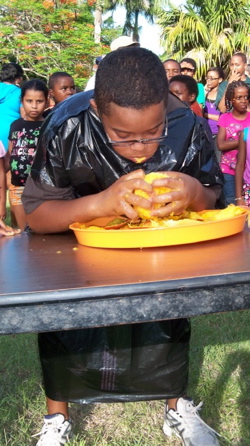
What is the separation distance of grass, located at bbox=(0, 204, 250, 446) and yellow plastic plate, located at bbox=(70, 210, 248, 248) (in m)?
0.98

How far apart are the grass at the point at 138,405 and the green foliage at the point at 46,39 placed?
15.3m

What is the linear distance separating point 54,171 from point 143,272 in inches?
37.6

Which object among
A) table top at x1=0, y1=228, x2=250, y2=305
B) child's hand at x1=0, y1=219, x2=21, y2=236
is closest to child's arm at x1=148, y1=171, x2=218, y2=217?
table top at x1=0, y1=228, x2=250, y2=305

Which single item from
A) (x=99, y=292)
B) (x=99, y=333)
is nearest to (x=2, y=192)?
(x=99, y=333)

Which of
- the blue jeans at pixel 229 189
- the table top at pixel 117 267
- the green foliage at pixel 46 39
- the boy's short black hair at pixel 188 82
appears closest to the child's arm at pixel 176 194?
the table top at pixel 117 267

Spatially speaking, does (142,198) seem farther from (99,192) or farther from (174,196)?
(99,192)

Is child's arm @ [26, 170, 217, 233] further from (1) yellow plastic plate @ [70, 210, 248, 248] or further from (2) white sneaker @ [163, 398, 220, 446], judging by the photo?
(2) white sneaker @ [163, 398, 220, 446]

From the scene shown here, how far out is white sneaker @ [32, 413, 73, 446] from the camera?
84.7 inches

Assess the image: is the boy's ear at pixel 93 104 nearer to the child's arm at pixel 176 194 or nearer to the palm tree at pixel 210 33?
the child's arm at pixel 176 194

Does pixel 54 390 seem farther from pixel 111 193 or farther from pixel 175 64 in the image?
pixel 175 64

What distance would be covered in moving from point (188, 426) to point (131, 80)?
1.36m

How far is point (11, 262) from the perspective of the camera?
4.91ft

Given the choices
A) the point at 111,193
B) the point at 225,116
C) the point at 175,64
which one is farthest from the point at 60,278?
the point at 175,64

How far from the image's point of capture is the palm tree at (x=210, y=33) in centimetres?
1648
